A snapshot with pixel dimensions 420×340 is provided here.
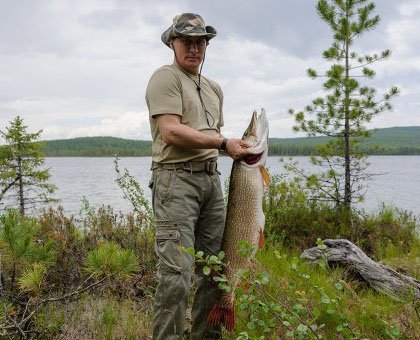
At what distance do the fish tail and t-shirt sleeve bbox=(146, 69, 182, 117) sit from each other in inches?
65.8

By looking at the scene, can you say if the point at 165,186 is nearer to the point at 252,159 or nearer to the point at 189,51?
the point at 252,159

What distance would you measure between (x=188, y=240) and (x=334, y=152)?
772cm

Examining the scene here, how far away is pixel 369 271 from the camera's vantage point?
6238 mm

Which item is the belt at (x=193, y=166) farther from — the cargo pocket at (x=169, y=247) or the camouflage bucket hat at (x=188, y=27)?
the camouflage bucket hat at (x=188, y=27)

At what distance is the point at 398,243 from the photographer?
9477mm

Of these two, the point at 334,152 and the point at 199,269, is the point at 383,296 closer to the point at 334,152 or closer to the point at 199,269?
the point at 199,269

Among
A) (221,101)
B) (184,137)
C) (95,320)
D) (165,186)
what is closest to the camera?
(184,137)

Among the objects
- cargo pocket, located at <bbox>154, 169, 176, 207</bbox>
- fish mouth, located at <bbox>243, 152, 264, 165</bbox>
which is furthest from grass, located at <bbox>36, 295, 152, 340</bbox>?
fish mouth, located at <bbox>243, 152, 264, 165</bbox>

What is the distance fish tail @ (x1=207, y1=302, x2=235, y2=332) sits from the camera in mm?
4035

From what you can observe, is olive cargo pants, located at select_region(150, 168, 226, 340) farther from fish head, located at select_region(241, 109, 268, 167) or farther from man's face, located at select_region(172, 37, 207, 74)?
man's face, located at select_region(172, 37, 207, 74)

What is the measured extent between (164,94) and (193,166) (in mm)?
646

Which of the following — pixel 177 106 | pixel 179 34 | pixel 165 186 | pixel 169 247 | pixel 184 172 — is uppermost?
pixel 179 34

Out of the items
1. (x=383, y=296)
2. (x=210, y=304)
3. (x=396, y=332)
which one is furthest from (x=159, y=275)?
(x=383, y=296)

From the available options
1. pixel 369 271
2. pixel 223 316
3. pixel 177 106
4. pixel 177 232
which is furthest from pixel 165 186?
pixel 369 271
